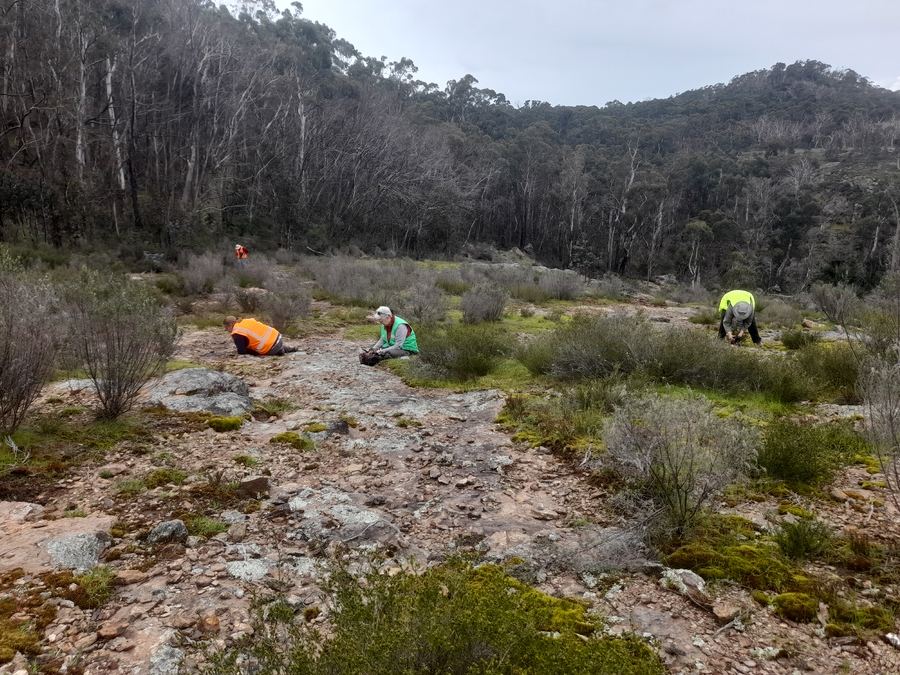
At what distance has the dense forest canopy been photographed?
21328 mm

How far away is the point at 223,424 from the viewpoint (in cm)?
485

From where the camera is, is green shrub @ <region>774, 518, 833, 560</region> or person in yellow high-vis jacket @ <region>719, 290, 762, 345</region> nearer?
green shrub @ <region>774, 518, 833, 560</region>

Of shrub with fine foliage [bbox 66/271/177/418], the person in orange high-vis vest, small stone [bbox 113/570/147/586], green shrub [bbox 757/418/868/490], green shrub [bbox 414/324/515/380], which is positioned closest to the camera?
small stone [bbox 113/570/147/586]

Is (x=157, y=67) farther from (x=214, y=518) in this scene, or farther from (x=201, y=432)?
(x=214, y=518)

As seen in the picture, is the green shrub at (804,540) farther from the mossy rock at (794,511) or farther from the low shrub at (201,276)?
the low shrub at (201,276)

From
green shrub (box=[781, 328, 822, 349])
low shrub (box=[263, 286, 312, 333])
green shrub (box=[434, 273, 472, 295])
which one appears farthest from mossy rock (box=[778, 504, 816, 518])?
green shrub (box=[434, 273, 472, 295])

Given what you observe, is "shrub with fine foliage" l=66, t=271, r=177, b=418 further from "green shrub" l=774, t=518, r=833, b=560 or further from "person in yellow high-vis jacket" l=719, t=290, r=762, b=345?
"person in yellow high-vis jacket" l=719, t=290, r=762, b=345

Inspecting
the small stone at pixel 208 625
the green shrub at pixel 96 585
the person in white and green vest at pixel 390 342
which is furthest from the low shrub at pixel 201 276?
the small stone at pixel 208 625

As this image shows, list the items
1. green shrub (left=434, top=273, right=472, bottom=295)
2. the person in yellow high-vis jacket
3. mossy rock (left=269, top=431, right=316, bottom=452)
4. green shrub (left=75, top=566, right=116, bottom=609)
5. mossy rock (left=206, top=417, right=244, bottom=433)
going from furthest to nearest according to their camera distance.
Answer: green shrub (left=434, top=273, right=472, bottom=295) < the person in yellow high-vis jacket < mossy rock (left=206, top=417, right=244, bottom=433) < mossy rock (left=269, top=431, right=316, bottom=452) < green shrub (left=75, top=566, right=116, bottom=609)

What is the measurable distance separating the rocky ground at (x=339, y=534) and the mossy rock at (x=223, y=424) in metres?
0.07

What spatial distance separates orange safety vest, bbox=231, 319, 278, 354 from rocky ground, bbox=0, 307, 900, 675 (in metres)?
3.15

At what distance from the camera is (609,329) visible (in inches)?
272

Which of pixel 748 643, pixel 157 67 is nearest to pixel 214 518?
pixel 748 643

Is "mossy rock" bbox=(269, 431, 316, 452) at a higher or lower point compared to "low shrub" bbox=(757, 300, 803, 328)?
lower
